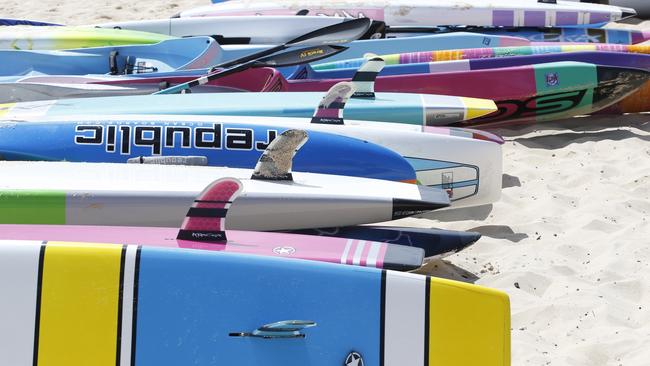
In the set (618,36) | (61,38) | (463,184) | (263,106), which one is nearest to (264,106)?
(263,106)

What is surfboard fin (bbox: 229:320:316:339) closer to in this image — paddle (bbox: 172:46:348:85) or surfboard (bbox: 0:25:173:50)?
paddle (bbox: 172:46:348:85)

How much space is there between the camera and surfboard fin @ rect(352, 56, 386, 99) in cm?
481

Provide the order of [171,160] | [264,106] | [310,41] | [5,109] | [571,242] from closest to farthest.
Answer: [171,160] → [571,242] → [5,109] → [264,106] → [310,41]

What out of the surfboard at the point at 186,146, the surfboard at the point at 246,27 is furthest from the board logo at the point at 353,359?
the surfboard at the point at 246,27

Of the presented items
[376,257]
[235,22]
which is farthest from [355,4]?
[376,257]

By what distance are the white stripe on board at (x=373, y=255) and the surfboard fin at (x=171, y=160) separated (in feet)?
4.02

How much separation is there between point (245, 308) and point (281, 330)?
0.11m

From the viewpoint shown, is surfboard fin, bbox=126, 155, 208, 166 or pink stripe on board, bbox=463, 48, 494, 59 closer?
surfboard fin, bbox=126, 155, 208, 166

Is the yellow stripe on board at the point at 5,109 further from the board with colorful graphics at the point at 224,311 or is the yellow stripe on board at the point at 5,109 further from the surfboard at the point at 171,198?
the board with colorful graphics at the point at 224,311

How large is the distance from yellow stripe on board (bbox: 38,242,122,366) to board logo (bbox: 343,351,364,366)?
1.85 feet

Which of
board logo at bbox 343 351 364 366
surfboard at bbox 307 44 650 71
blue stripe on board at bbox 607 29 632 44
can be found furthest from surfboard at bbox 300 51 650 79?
board logo at bbox 343 351 364 366

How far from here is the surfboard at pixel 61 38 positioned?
20.3 ft

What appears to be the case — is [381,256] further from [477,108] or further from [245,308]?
[477,108]

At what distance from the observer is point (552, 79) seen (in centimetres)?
550
